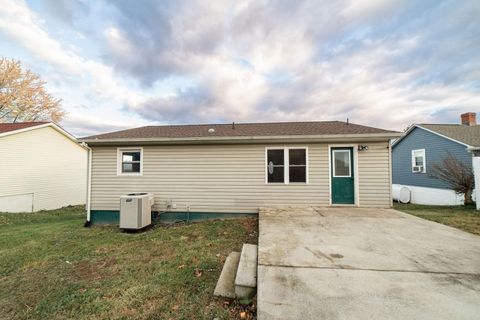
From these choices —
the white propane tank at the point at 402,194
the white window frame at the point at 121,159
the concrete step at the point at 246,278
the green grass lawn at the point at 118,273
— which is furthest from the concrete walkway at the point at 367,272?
the white propane tank at the point at 402,194

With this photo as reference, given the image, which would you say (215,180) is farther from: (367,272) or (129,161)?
(367,272)

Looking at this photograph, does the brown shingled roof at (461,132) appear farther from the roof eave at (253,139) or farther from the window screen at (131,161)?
the window screen at (131,161)

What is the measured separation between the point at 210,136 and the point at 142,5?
607cm

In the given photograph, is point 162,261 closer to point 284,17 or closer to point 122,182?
point 122,182

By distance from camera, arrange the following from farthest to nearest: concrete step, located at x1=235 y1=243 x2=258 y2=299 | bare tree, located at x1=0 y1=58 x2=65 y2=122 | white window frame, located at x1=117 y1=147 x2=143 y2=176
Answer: bare tree, located at x1=0 y1=58 x2=65 y2=122, white window frame, located at x1=117 y1=147 x2=143 y2=176, concrete step, located at x1=235 y1=243 x2=258 y2=299

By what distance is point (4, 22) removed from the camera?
9.12 m

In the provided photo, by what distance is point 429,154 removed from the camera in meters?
12.5

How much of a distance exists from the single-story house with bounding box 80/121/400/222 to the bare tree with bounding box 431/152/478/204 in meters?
5.89

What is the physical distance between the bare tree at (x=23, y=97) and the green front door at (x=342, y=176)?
22.0 m

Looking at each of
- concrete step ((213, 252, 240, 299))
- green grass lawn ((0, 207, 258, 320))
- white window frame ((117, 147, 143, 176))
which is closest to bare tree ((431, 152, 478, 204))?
green grass lawn ((0, 207, 258, 320))

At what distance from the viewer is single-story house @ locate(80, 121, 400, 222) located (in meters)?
6.52

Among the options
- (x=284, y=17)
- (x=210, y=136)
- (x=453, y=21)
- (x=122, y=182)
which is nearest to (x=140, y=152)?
(x=122, y=182)

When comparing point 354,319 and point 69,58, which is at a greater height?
point 69,58

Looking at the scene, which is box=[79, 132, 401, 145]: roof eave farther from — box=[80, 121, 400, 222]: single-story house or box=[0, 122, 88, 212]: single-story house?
box=[0, 122, 88, 212]: single-story house
